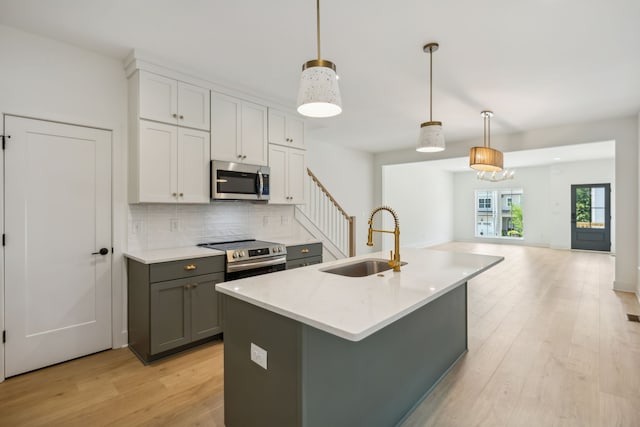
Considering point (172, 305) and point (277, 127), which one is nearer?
point (172, 305)

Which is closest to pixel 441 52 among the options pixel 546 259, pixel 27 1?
pixel 27 1

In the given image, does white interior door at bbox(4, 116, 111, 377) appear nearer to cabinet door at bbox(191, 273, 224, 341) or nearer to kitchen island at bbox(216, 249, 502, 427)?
cabinet door at bbox(191, 273, 224, 341)

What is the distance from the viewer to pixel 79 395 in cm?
224

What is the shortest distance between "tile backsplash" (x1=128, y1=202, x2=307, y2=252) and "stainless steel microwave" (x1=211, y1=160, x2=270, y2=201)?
361 mm

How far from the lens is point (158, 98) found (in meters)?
3.01

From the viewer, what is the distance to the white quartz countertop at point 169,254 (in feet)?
8.79

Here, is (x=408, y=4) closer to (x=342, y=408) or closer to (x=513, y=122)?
(x=342, y=408)

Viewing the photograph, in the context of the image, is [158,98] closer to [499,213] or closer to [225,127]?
[225,127]

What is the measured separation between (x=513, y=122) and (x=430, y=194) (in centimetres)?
561

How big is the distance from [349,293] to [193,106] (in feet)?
8.58

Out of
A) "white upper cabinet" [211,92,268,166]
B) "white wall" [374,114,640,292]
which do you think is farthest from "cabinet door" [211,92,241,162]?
"white wall" [374,114,640,292]

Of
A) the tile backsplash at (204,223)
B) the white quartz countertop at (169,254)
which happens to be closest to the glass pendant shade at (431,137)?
the white quartz countertop at (169,254)

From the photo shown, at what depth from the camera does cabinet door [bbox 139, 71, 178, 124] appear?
2.91m

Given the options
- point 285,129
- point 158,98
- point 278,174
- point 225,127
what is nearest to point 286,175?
point 278,174
